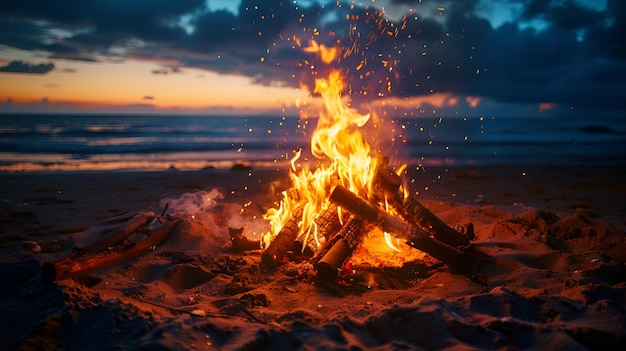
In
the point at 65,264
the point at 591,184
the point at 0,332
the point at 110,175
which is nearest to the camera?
the point at 0,332

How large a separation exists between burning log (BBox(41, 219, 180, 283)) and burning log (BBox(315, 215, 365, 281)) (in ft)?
8.26

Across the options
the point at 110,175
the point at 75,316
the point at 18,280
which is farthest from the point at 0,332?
the point at 110,175

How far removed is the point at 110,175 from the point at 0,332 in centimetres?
1181

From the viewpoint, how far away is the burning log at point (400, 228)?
5.10 m

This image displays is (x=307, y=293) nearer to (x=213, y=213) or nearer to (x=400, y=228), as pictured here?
(x=400, y=228)

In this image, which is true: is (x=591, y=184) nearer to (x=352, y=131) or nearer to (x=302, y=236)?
(x=352, y=131)

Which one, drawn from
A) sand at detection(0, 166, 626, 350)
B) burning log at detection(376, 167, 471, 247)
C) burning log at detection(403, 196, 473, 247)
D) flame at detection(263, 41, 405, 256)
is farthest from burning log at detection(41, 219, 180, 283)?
burning log at detection(403, 196, 473, 247)

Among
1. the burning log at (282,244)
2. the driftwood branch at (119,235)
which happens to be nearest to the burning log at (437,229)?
the burning log at (282,244)

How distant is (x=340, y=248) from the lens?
513 centimetres

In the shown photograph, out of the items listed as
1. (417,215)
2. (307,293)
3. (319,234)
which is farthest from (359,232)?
(307,293)

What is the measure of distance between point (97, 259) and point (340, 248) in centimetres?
280

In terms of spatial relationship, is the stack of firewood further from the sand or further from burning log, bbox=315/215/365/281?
the sand

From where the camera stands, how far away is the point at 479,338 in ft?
10.8

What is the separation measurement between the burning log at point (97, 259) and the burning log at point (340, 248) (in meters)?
2.52
